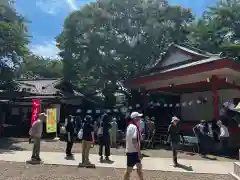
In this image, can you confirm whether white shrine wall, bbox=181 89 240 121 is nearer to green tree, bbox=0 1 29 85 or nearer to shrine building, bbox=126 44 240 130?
shrine building, bbox=126 44 240 130

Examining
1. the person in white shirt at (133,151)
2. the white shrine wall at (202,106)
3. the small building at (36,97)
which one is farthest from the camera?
the small building at (36,97)

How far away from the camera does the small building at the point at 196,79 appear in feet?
53.1

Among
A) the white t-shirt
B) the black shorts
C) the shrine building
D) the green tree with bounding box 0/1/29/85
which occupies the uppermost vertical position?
the green tree with bounding box 0/1/29/85

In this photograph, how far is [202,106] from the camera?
23.2 meters

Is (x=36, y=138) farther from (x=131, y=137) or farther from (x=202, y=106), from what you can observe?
(x=202, y=106)

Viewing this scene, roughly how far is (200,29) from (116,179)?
64.4 ft

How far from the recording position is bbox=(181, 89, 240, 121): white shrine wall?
20.6 m

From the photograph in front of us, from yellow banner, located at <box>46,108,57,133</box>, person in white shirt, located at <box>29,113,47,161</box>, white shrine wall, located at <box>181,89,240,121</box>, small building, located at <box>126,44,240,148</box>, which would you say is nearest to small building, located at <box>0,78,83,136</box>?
yellow banner, located at <box>46,108,57,133</box>

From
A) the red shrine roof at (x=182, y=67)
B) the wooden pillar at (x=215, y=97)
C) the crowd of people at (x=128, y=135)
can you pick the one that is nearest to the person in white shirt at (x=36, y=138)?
the crowd of people at (x=128, y=135)

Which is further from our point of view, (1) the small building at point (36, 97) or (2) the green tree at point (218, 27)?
(2) the green tree at point (218, 27)

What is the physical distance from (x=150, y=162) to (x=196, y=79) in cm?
794

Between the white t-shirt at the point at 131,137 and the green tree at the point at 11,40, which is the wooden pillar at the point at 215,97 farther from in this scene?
the green tree at the point at 11,40

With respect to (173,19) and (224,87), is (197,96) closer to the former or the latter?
(224,87)

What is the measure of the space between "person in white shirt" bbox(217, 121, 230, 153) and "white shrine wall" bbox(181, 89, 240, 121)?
17.5 feet
